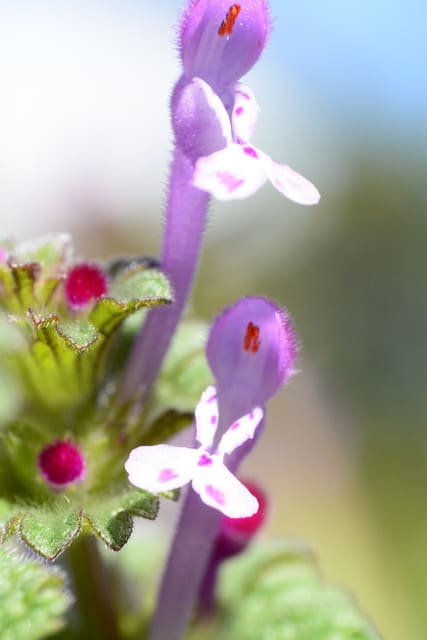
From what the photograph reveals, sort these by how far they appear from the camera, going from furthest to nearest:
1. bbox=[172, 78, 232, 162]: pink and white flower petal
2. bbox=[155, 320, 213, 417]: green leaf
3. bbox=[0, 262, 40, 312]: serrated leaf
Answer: bbox=[155, 320, 213, 417]: green leaf → bbox=[0, 262, 40, 312]: serrated leaf → bbox=[172, 78, 232, 162]: pink and white flower petal

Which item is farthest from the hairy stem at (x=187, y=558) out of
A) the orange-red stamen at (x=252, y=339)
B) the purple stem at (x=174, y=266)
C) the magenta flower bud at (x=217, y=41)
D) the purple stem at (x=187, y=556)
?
Result: the magenta flower bud at (x=217, y=41)

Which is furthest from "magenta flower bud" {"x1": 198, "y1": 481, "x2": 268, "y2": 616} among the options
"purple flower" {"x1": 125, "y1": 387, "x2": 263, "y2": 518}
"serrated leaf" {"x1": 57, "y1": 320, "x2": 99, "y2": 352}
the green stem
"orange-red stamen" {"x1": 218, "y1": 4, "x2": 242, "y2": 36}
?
"orange-red stamen" {"x1": 218, "y1": 4, "x2": 242, "y2": 36}

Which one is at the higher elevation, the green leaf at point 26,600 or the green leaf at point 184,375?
the green leaf at point 184,375

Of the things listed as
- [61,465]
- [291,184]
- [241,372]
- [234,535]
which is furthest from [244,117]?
[234,535]

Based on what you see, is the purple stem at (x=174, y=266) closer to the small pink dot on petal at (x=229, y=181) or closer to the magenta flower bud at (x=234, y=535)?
the small pink dot on petal at (x=229, y=181)

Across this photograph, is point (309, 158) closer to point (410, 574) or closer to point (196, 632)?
point (410, 574)

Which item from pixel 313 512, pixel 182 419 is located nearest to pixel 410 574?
pixel 313 512

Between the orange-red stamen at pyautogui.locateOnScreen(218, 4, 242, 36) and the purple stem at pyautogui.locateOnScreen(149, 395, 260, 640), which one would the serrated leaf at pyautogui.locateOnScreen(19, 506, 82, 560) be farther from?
the orange-red stamen at pyautogui.locateOnScreen(218, 4, 242, 36)
